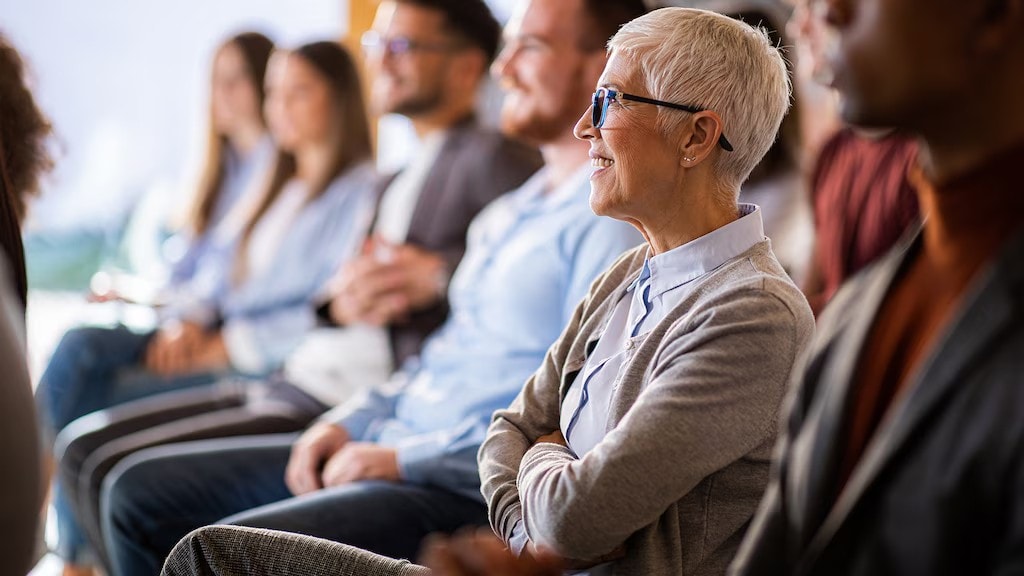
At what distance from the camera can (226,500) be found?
76.3 inches

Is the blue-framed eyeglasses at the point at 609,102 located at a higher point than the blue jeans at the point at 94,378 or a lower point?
higher

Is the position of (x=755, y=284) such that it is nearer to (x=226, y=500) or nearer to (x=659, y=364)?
(x=659, y=364)

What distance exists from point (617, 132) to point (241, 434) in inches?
52.9

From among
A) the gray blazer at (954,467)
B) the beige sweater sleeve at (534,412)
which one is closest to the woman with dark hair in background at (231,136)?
the beige sweater sleeve at (534,412)

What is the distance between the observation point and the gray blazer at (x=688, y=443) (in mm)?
1047

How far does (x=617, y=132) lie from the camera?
1.22 m

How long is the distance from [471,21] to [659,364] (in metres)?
1.64

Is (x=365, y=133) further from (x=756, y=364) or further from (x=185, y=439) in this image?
(x=756, y=364)

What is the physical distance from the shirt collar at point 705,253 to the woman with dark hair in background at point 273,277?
5.33 ft

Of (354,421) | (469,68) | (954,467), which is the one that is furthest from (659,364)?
(469,68)

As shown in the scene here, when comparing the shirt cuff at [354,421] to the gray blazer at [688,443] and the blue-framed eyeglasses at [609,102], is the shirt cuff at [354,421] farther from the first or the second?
the blue-framed eyeglasses at [609,102]

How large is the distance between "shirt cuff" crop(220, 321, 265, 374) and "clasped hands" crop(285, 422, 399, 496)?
0.99 metres

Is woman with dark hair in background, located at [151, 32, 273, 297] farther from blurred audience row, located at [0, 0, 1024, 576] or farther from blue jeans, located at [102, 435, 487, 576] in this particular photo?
blue jeans, located at [102, 435, 487, 576]

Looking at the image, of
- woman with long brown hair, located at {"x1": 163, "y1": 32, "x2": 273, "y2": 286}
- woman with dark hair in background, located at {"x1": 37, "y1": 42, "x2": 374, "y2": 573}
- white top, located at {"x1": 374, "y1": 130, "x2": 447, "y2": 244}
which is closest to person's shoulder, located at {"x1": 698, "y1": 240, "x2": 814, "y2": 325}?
white top, located at {"x1": 374, "y1": 130, "x2": 447, "y2": 244}
